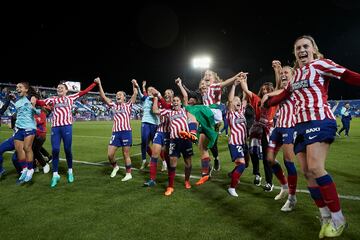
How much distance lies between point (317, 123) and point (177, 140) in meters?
3.18

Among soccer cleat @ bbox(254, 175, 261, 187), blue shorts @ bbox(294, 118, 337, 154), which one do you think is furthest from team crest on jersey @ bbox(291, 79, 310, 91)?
soccer cleat @ bbox(254, 175, 261, 187)

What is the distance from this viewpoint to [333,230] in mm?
3191

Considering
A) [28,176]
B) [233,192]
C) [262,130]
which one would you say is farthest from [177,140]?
[28,176]

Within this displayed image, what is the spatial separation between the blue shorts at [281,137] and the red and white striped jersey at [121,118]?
3.47 metres

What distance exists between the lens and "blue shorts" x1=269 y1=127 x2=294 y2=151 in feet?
15.9

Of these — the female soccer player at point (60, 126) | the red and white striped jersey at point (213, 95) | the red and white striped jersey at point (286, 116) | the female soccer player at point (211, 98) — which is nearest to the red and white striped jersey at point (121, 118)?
the female soccer player at point (60, 126)

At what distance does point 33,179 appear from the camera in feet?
22.7

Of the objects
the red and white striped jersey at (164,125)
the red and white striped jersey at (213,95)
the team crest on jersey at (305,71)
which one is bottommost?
the red and white striped jersey at (164,125)

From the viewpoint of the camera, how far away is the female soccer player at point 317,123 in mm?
3168

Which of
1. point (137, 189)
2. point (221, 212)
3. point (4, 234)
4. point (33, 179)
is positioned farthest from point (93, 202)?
point (33, 179)

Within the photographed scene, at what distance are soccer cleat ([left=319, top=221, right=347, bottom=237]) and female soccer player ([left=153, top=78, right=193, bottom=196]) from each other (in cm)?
297

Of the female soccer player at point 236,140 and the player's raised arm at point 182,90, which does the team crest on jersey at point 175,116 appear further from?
the female soccer player at point 236,140

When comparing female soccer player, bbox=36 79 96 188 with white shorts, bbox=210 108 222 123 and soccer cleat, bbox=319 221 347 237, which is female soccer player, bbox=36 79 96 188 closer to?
white shorts, bbox=210 108 222 123

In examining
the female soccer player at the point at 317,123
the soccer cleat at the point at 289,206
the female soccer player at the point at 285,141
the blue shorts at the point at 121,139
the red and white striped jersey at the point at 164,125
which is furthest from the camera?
the blue shorts at the point at 121,139
